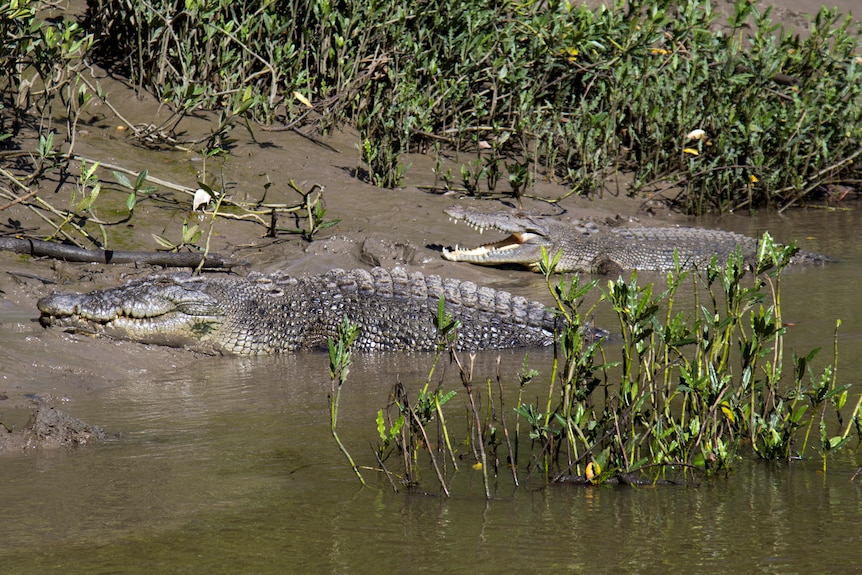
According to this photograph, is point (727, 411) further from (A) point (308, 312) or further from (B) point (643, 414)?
(A) point (308, 312)

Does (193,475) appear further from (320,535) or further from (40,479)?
(320,535)

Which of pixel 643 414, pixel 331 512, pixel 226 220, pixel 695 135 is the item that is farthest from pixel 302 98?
pixel 331 512

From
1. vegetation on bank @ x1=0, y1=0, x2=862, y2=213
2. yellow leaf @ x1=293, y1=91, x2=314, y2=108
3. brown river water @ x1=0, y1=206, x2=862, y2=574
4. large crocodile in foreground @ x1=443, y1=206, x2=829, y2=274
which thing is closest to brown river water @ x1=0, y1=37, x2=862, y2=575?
brown river water @ x1=0, y1=206, x2=862, y2=574

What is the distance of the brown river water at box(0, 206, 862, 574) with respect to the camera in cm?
272

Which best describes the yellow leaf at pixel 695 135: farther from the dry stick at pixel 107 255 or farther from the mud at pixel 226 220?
the dry stick at pixel 107 255

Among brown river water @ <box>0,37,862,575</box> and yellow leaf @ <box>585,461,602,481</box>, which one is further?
yellow leaf @ <box>585,461,602,481</box>

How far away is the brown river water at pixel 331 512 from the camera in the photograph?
8.91ft

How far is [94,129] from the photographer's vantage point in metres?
9.01

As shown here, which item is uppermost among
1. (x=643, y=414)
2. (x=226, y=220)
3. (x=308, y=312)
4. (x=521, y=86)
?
(x=521, y=86)

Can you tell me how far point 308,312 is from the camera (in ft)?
20.9

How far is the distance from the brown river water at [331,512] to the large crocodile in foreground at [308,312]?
1.46m

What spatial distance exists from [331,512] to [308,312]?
3342mm

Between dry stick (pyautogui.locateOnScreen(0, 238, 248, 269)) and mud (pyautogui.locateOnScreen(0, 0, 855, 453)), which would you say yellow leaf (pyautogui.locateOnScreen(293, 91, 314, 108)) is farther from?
dry stick (pyautogui.locateOnScreen(0, 238, 248, 269))

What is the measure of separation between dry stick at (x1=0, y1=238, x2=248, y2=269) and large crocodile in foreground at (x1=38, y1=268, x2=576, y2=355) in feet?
1.86
